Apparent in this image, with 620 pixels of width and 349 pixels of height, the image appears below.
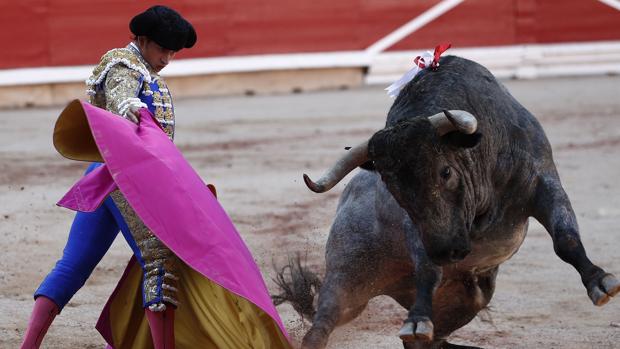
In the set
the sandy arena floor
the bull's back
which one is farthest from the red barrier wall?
the bull's back

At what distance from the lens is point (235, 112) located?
10.5 metres

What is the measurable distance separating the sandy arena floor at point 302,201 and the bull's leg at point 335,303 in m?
0.34

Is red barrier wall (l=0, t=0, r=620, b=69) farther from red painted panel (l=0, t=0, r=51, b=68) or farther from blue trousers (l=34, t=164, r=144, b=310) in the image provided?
blue trousers (l=34, t=164, r=144, b=310)

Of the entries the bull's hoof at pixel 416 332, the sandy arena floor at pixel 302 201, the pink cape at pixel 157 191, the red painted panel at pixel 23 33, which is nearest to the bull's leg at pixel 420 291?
the bull's hoof at pixel 416 332

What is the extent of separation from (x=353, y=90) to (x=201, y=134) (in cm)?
326

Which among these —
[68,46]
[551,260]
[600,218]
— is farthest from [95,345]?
[68,46]

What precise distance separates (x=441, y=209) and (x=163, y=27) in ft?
2.91

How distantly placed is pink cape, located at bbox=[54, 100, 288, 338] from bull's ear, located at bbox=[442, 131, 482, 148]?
0.65 m

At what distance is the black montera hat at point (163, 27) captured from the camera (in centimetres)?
302

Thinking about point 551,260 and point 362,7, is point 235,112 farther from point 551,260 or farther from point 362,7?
point 551,260

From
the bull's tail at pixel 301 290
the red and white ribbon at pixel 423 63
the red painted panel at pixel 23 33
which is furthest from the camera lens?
the red painted panel at pixel 23 33

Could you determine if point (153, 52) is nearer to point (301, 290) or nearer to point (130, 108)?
point (130, 108)

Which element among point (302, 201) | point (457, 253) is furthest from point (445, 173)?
point (302, 201)

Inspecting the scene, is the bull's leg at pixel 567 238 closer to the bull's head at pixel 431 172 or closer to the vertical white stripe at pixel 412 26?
the bull's head at pixel 431 172
